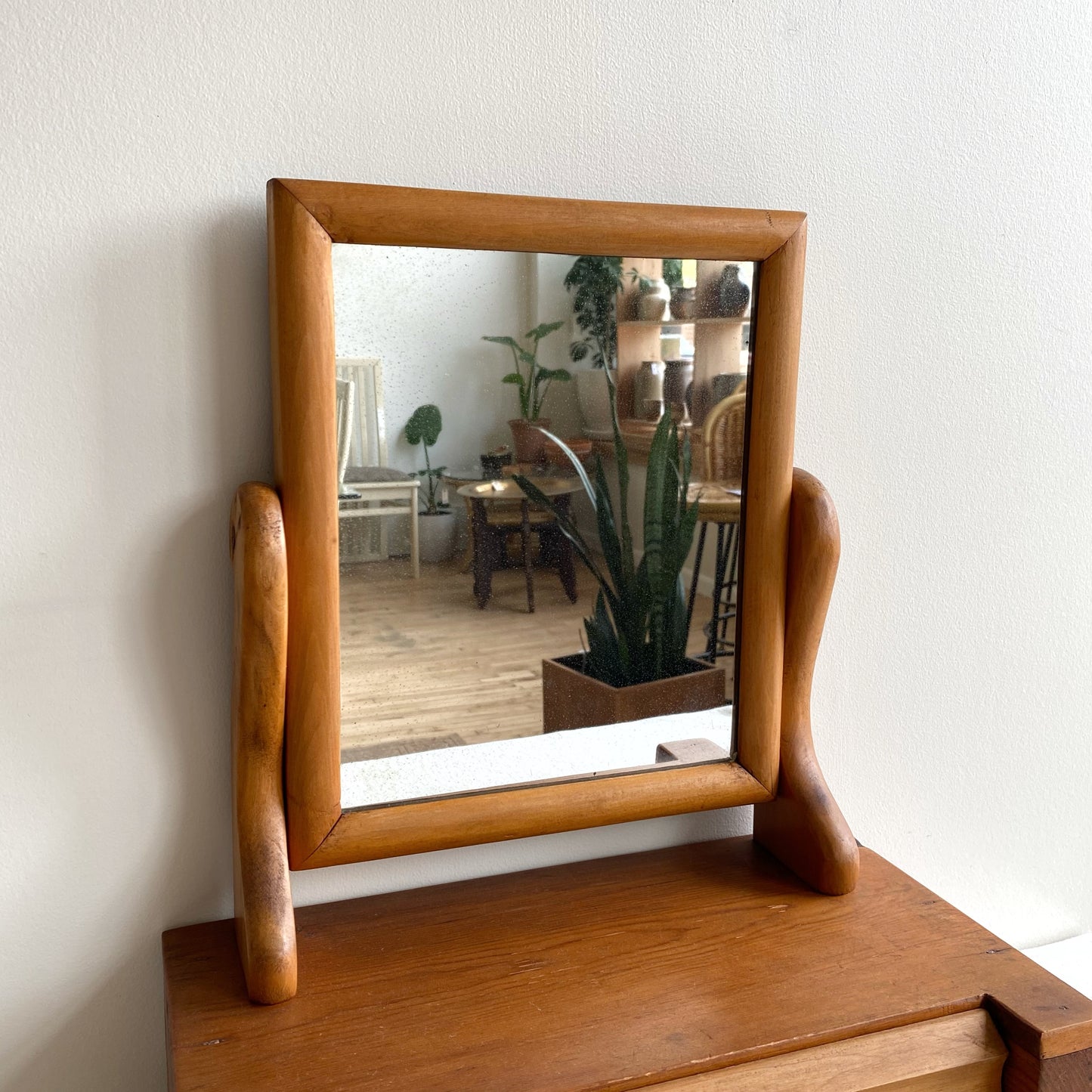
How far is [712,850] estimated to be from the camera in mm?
1080

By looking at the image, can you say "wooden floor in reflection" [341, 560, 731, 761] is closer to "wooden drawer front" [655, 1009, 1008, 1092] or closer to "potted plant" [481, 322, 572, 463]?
"potted plant" [481, 322, 572, 463]

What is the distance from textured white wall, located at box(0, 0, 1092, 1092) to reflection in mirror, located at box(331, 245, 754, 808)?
0.32 feet

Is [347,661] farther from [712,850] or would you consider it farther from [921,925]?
[921,925]

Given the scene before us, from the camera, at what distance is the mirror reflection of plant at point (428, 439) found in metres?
0.88

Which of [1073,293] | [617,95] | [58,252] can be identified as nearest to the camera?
[58,252]

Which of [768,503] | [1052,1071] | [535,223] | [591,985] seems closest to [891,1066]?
[1052,1071]

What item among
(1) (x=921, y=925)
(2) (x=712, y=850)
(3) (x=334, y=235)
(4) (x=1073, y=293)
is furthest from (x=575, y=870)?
(4) (x=1073, y=293)

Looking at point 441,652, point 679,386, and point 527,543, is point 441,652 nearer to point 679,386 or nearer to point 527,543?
point 527,543

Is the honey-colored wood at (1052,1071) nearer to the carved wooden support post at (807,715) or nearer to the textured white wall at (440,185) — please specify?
the carved wooden support post at (807,715)

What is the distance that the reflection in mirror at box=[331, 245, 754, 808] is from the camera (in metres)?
0.87

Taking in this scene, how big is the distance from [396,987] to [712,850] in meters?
0.36

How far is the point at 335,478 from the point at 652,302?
30cm

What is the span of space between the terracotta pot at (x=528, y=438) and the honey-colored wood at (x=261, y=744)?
0.20 meters

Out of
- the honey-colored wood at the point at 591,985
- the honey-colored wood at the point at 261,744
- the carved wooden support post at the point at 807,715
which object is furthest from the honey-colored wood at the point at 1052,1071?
the honey-colored wood at the point at 261,744
